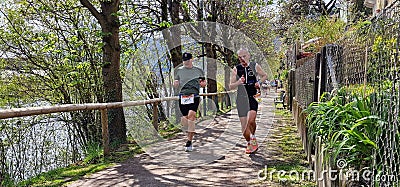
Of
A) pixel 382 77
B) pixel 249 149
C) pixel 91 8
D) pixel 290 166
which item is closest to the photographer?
pixel 382 77

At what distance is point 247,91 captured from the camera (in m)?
Result: 5.32

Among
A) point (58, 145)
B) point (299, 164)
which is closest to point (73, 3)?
point (58, 145)

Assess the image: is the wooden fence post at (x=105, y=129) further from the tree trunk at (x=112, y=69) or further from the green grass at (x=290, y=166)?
the green grass at (x=290, y=166)

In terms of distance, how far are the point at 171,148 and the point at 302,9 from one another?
940 inches

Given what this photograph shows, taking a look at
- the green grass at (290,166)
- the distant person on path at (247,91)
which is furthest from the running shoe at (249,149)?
the green grass at (290,166)

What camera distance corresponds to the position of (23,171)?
565 centimetres

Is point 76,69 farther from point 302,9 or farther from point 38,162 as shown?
point 302,9

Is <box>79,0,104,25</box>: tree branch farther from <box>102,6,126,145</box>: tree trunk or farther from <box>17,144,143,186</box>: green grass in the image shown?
<box>17,144,143,186</box>: green grass

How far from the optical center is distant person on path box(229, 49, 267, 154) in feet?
17.4
